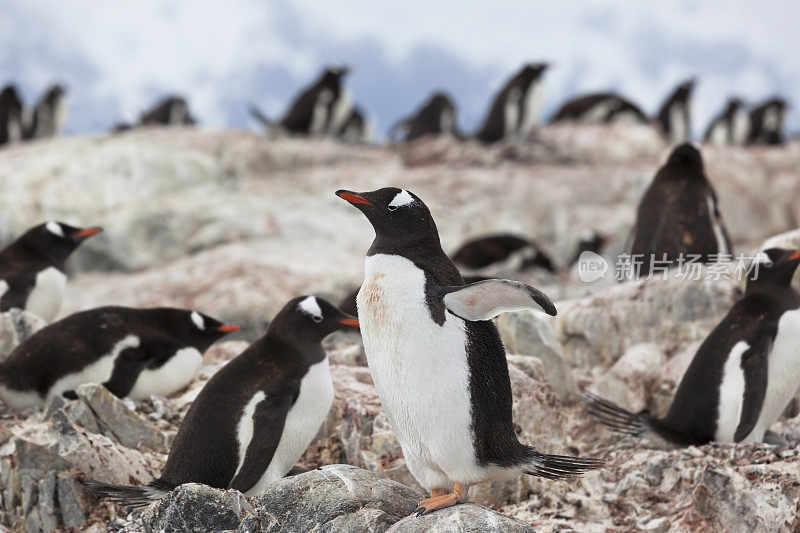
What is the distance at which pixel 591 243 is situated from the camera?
11523 mm

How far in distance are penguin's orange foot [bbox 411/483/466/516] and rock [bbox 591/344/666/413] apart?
94.1 inches

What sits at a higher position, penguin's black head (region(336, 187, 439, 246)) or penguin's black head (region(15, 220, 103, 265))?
penguin's black head (region(336, 187, 439, 246))

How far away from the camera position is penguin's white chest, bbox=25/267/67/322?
6406mm

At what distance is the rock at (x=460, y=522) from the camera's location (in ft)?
9.37

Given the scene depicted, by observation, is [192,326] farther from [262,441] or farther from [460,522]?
[460,522]

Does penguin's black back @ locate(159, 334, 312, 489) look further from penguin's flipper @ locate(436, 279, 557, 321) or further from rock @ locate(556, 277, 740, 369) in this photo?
rock @ locate(556, 277, 740, 369)

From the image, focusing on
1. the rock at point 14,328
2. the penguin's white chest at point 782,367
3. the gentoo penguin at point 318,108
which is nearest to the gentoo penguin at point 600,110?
the gentoo penguin at point 318,108

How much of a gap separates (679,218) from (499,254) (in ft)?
11.5

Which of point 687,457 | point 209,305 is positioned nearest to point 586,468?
point 687,457

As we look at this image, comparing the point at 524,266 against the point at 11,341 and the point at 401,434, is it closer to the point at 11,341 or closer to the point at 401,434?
the point at 11,341

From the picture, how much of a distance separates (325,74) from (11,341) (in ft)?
34.8

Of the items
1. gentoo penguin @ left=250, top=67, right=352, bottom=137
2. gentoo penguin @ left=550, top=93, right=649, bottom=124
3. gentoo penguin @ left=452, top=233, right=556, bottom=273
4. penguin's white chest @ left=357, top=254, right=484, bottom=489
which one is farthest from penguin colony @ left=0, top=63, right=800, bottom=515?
gentoo penguin @ left=550, top=93, right=649, bottom=124

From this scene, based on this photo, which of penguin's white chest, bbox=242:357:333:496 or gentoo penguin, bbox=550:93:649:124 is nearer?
penguin's white chest, bbox=242:357:333:496

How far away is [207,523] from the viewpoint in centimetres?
314
